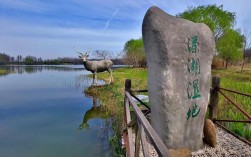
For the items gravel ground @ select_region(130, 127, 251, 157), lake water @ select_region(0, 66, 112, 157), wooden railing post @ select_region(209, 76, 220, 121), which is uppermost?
wooden railing post @ select_region(209, 76, 220, 121)

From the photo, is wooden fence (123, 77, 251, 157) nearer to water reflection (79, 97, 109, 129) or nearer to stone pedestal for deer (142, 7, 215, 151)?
stone pedestal for deer (142, 7, 215, 151)

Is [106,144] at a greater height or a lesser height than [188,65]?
lesser

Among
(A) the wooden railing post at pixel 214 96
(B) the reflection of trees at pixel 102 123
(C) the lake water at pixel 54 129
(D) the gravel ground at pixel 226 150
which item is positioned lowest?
(C) the lake water at pixel 54 129

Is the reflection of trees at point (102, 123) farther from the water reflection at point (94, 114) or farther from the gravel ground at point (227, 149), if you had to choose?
the gravel ground at point (227, 149)

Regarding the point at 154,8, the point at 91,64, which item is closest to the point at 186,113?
the point at 154,8

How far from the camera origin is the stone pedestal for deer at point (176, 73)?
367cm

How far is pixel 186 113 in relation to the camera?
3.94m

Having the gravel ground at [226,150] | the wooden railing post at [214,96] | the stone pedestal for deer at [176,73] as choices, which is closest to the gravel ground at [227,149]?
the gravel ground at [226,150]

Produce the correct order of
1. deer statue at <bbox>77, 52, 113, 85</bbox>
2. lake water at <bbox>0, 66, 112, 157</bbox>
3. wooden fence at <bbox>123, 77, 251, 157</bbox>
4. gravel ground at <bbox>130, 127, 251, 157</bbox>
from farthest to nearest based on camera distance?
1. deer statue at <bbox>77, 52, 113, 85</bbox>
2. lake water at <bbox>0, 66, 112, 157</bbox>
3. gravel ground at <bbox>130, 127, 251, 157</bbox>
4. wooden fence at <bbox>123, 77, 251, 157</bbox>

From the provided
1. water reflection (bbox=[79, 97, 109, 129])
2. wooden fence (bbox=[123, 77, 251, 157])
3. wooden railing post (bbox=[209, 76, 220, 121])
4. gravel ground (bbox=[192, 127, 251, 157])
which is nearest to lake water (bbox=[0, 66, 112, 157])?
water reflection (bbox=[79, 97, 109, 129])

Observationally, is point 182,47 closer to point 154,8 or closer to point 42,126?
point 154,8

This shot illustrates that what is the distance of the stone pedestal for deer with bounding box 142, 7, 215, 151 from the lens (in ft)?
12.0

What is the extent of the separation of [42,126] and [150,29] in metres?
5.44

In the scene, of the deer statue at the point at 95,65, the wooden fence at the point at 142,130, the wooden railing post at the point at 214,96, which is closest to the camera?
the wooden fence at the point at 142,130
